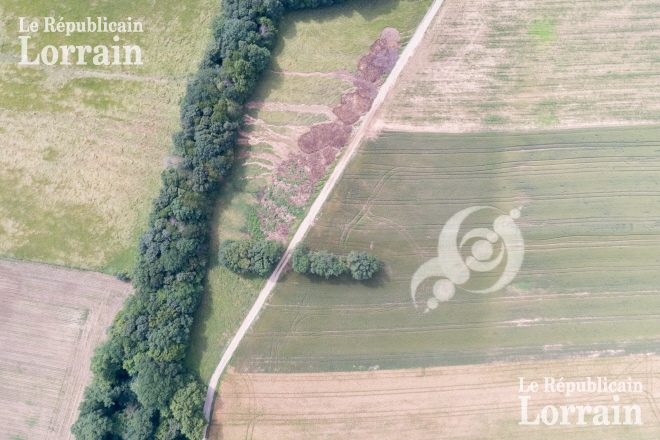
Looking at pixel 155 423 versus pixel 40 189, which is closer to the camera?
pixel 155 423

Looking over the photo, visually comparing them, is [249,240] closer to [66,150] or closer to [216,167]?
[216,167]

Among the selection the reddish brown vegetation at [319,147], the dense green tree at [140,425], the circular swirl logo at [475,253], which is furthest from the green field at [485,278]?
the dense green tree at [140,425]

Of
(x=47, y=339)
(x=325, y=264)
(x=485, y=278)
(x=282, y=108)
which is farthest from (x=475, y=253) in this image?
(x=47, y=339)

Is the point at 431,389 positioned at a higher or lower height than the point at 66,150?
lower

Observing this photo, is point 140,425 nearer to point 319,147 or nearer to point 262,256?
point 262,256

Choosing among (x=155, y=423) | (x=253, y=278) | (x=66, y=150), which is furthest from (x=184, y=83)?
(x=155, y=423)

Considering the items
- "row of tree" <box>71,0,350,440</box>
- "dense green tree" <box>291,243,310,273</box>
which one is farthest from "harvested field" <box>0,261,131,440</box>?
"dense green tree" <box>291,243,310,273</box>
